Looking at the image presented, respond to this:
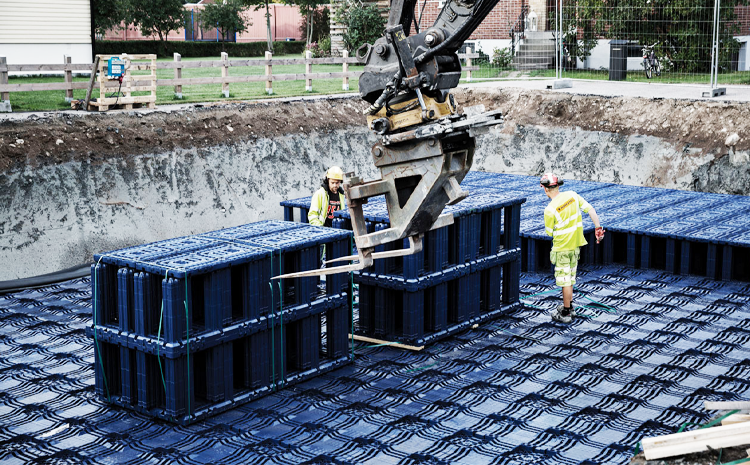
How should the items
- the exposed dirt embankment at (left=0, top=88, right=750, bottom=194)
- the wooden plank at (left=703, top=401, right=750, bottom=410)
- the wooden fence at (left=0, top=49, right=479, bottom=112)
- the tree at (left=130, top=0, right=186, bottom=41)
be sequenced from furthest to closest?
the tree at (left=130, top=0, right=186, bottom=41)
the wooden fence at (left=0, top=49, right=479, bottom=112)
the exposed dirt embankment at (left=0, top=88, right=750, bottom=194)
the wooden plank at (left=703, top=401, right=750, bottom=410)

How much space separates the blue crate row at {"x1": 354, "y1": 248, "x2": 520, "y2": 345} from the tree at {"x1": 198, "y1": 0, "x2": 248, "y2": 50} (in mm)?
45304

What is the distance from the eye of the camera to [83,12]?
98.8 feet

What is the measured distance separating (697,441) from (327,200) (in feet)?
20.8

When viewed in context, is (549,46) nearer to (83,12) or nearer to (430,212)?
(83,12)

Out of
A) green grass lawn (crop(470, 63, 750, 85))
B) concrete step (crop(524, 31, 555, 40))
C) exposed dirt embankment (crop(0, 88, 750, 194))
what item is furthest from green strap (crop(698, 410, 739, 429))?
concrete step (crop(524, 31, 555, 40))

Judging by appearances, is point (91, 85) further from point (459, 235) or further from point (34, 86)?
point (459, 235)

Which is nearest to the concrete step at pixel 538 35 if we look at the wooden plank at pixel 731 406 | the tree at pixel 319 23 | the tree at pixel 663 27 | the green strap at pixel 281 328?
the tree at pixel 663 27

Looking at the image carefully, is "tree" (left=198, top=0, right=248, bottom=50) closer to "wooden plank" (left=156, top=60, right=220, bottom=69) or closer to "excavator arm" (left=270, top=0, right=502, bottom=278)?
"wooden plank" (left=156, top=60, right=220, bottom=69)

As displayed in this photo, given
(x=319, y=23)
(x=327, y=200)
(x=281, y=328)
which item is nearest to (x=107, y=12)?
(x=319, y=23)

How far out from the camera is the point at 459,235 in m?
10.9

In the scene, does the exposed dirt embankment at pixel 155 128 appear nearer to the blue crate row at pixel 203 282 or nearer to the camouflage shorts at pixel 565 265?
the blue crate row at pixel 203 282

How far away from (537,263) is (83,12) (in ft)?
70.5

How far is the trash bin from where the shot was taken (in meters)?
25.8

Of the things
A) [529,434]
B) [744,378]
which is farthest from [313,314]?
[744,378]
